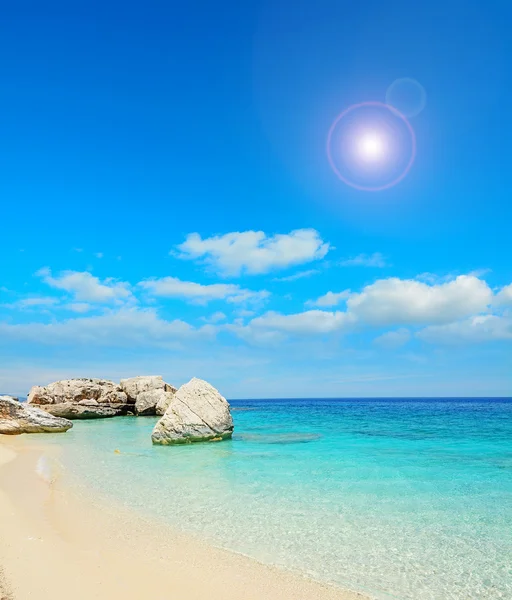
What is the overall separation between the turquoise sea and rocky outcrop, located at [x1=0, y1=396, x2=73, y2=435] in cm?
1053

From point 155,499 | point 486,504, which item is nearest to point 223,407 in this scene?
point 155,499

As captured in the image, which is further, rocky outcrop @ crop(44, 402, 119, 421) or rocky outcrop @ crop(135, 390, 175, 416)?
rocky outcrop @ crop(135, 390, 175, 416)

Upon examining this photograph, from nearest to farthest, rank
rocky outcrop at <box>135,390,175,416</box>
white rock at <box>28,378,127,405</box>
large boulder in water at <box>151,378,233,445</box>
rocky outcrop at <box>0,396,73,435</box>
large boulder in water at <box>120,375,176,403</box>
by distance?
large boulder in water at <box>151,378,233,445</box>
rocky outcrop at <box>0,396,73,435</box>
white rock at <box>28,378,127,405</box>
rocky outcrop at <box>135,390,175,416</box>
large boulder in water at <box>120,375,176,403</box>

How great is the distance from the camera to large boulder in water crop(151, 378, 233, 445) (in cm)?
2273

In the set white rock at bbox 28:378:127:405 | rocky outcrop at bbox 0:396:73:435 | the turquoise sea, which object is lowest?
the turquoise sea

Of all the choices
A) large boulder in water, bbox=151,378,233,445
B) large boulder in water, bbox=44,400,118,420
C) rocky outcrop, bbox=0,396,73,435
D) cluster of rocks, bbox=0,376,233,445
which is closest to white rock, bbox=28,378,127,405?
cluster of rocks, bbox=0,376,233,445

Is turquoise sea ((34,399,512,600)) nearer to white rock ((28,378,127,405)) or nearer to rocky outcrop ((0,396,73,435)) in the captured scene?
rocky outcrop ((0,396,73,435))

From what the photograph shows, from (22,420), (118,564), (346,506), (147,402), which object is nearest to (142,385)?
(147,402)

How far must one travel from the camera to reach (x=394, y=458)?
18562 millimetres

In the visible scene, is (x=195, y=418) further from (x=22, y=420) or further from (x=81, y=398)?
(x=81, y=398)

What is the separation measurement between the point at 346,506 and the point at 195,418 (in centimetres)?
1429

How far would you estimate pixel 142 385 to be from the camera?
53.8 m

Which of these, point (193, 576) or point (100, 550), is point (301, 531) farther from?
point (100, 550)

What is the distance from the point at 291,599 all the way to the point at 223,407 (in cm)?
1959
